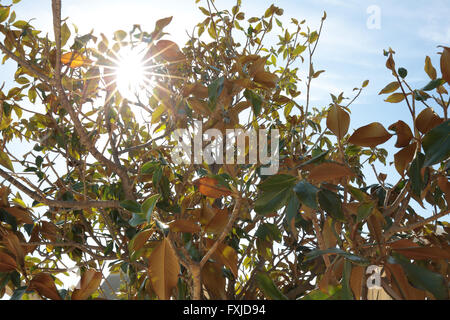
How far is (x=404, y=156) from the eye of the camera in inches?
28.7

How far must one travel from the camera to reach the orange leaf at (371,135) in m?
0.72

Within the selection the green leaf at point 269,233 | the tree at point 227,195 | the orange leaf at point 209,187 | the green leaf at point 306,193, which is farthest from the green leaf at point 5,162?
the green leaf at point 306,193

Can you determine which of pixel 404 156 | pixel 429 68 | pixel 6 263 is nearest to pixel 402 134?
pixel 404 156

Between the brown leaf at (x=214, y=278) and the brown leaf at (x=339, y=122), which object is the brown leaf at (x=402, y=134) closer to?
the brown leaf at (x=339, y=122)

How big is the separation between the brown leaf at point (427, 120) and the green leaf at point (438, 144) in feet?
0.45

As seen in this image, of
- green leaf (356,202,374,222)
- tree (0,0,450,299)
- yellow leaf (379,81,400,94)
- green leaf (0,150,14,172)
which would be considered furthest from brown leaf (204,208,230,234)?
green leaf (0,150,14,172)

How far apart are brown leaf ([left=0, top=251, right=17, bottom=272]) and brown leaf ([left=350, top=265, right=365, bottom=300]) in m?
0.69

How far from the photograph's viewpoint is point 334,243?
80cm

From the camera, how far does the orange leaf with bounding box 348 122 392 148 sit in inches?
28.2

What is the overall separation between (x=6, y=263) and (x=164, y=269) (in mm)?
393

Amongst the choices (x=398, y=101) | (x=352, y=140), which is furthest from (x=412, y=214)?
(x=352, y=140)

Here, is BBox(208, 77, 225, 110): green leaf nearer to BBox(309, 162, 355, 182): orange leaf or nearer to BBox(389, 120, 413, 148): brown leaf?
BBox(309, 162, 355, 182): orange leaf
